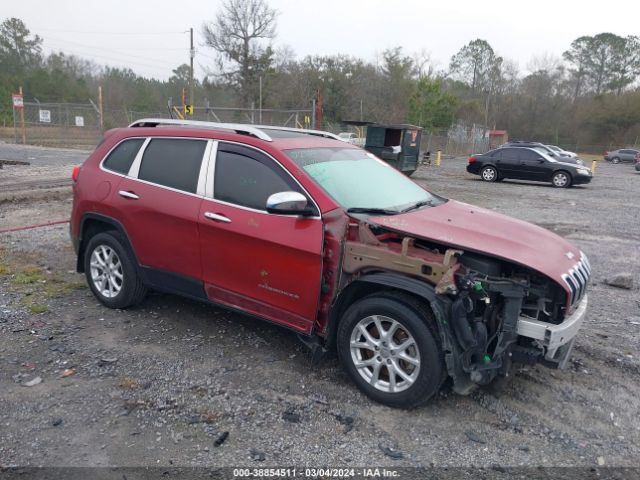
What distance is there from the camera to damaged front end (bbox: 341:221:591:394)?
333 cm

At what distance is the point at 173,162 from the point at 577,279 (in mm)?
3356

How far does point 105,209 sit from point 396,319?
120 inches

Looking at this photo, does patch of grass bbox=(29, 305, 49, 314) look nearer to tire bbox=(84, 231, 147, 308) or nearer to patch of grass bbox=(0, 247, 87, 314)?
patch of grass bbox=(0, 247, 87, 314)

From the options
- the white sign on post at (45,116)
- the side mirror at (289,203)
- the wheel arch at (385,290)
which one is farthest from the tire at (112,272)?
the white sign on post at (45,116)

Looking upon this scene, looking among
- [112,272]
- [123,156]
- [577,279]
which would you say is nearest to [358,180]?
[577,279]

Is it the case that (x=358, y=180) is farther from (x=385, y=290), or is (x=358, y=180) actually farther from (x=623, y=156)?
(x=623, y=156)

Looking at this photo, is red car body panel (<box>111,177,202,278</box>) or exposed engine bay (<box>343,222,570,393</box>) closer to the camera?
exposed engine bay (<box>343,222,570,393</box>)

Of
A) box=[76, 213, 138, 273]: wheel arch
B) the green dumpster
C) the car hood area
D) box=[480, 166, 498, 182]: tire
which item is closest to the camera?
the car hood area

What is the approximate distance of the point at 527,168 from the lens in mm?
20328

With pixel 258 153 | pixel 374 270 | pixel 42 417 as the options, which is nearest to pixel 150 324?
pixel 42 417

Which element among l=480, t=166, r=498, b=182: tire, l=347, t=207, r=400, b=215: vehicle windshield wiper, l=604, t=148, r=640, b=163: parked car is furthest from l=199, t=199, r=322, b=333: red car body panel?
l=604, t=148, r=640, b=163: parked car

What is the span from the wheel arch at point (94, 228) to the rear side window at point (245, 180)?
1.20 meters

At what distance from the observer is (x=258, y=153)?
420cm

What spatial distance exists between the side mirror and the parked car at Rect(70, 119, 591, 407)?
1 cm
